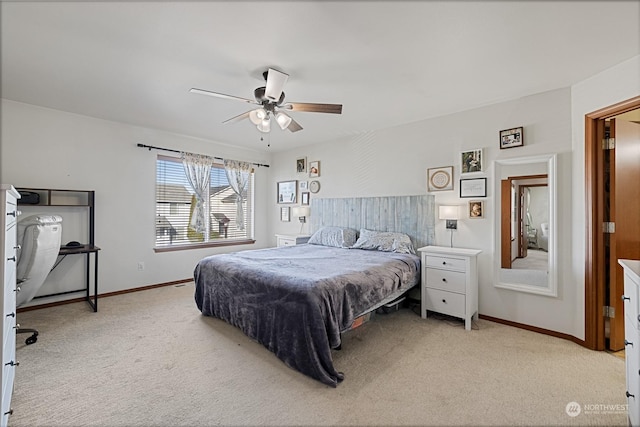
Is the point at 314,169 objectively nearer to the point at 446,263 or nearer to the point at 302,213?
the point at 302,213

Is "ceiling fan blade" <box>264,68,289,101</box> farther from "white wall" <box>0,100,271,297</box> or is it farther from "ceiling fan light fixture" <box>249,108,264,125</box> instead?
"white wall" <box>0,100,271,297</box>

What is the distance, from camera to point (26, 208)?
3357 millimetres

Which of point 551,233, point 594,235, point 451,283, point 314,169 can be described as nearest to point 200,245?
point 314,169

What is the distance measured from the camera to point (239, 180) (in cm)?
539

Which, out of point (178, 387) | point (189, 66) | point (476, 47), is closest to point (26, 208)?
point (189, 66)

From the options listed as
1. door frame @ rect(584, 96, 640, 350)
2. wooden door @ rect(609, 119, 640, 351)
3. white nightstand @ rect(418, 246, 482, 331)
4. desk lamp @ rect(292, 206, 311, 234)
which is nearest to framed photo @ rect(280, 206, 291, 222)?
desk lamp @ rect(292, 206, 311, 234)

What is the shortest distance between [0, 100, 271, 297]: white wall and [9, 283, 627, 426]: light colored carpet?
1.23 metres

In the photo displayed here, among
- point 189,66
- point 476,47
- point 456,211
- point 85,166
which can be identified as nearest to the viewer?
point 476,47

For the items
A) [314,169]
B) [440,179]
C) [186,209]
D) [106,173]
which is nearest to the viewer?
[440,179]

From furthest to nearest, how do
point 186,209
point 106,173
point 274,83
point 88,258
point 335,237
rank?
point 186,209
point 335,237
point 106,173
point 88,258
point 274,83

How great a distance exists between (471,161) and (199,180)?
164 inches

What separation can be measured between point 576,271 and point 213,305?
144 inches

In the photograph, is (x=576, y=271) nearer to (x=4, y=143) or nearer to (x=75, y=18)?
(x=75, y=18)

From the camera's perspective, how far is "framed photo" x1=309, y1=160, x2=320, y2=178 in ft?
16.5
